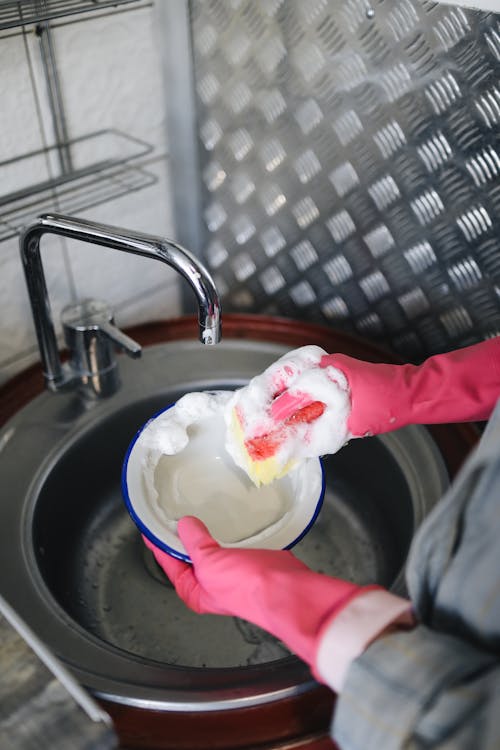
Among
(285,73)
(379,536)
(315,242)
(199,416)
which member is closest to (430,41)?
(285,73)

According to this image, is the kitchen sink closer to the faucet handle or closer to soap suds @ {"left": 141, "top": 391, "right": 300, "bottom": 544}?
the faucet handle

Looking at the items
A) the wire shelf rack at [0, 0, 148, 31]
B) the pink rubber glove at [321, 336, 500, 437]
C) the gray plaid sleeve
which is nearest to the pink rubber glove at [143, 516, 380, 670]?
the gray plaid sleeve

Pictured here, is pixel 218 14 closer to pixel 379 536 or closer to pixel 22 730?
pixel 379 536

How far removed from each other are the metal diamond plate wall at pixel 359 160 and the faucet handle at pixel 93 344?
38cm

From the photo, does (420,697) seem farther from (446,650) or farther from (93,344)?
(93,344)

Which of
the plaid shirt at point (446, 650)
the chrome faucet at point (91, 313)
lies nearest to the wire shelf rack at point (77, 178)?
the chrome faucet at point (91, 313)

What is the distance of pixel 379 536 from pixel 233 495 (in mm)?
292

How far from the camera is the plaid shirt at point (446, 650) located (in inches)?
19.7

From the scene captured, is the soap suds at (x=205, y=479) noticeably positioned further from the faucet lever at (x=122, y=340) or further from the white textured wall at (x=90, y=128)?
the white textured wall at (x=90, y=128)

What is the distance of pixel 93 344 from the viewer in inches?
40.8

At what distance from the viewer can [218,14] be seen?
1108 millimetres

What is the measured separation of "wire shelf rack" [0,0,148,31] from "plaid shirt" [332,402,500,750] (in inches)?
30.6

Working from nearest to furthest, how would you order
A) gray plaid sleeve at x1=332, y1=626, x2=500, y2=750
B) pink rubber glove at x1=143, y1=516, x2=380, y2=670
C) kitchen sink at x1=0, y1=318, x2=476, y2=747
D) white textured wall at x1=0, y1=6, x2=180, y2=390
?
gray plaid sleeve at x1=332, y1=626, x2=500, y2=750, pink rubber glove at x1=143, y1=516, x2=380, y2=670, kitchen sink at x1=0, y1=318, x2=476, y2=747, white textured wall at x1=0, y1=6, x2=180, y2=390

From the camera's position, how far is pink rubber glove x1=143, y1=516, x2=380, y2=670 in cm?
61
